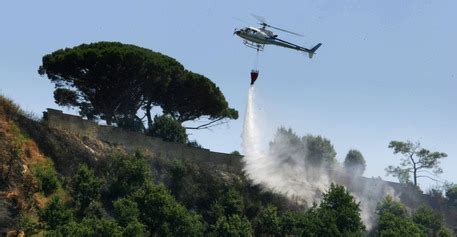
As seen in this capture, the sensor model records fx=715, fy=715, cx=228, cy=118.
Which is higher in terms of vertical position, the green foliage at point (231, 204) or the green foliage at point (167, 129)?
the green foliage at point (167, 129)

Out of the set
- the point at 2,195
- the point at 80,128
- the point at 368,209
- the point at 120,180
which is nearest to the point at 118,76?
the point at 80,128

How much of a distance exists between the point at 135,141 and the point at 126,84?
6.03 metres

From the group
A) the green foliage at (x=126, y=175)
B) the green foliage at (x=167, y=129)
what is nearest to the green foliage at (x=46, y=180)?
the green foliage at (x=126, y=175)

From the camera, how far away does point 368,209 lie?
69.8 metres

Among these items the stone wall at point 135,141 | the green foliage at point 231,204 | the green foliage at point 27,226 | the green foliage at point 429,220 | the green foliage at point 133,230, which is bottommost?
the green foliage at point 27,226

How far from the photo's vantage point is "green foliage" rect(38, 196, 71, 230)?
132 ft

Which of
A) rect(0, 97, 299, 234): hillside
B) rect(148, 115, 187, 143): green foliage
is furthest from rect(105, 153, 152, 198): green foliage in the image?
rect(148, 115, 187, 143): green foliage

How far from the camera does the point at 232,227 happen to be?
159 ft

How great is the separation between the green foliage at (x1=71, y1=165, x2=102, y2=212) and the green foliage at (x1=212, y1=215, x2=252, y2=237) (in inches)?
335

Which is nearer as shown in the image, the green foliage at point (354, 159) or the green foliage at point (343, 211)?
the green foliage at point (343, 211)

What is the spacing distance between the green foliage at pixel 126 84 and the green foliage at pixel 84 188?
13.2 m

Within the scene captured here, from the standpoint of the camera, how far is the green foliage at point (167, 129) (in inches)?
2399

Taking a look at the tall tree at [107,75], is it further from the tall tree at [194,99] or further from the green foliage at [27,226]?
the green foliage at [27,226]

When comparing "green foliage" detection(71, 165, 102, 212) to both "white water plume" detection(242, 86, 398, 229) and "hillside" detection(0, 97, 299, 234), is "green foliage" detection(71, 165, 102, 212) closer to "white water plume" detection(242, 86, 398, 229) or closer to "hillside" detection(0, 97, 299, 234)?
"hillside" detection(0, 97, 299, 234)
